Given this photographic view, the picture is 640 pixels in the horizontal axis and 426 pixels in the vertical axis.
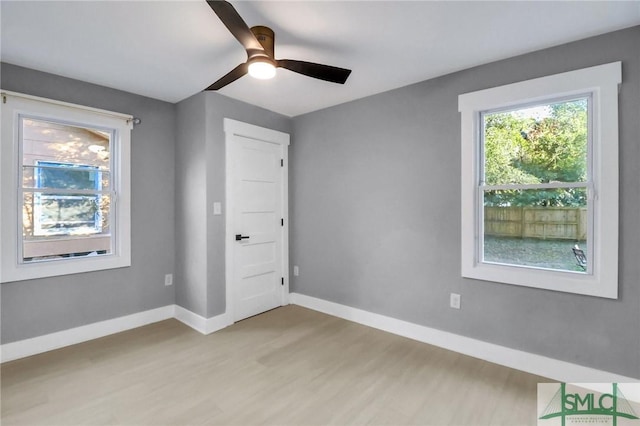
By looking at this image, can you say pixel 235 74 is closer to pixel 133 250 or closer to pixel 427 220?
pixel 427 220

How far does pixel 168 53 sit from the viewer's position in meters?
2.35

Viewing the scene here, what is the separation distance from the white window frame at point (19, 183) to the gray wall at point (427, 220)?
6.22ft

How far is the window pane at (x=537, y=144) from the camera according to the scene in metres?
2.26

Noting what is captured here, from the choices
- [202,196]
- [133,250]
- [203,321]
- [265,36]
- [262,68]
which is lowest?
[203,321]

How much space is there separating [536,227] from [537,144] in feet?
2.18

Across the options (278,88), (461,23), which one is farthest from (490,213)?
(278,88)

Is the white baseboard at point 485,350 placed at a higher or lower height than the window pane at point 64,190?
lower

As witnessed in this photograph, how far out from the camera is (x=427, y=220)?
2863mm

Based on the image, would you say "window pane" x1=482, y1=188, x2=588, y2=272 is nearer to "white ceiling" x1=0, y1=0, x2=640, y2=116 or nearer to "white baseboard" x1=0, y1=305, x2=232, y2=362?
"white ceiling" x1=0, y1=0, x2=640, y2=116

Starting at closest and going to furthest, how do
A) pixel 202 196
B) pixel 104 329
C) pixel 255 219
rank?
pixel 104 329 → pixel 202 196 → pixel 255 219

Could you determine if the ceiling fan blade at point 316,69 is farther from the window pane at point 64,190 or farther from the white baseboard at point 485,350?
the white baseboard at point 485,350

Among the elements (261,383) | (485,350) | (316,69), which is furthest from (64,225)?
(485,350)

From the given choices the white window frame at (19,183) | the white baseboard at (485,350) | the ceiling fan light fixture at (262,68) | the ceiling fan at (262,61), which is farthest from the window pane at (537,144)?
the white window frame at (19,183)

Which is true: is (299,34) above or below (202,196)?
above
